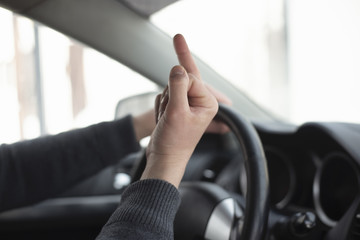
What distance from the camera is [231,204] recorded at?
0.81 metres

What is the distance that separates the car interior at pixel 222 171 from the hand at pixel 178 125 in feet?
0.52

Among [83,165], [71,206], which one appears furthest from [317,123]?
[71,206]

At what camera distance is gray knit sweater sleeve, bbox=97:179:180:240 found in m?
0.48

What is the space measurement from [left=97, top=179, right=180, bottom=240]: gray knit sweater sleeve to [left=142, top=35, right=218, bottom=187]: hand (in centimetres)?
2

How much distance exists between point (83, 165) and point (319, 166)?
1.73ft

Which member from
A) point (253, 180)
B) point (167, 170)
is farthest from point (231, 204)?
point (167, 170)

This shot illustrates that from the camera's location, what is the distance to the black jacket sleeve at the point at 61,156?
0.95m

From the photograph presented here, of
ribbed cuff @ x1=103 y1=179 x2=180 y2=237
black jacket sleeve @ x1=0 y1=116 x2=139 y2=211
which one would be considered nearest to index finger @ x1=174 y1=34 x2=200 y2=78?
ribbed cuff @ x1=103 y1=179 x2=180 y2=237

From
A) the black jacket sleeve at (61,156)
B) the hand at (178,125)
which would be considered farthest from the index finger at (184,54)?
the black jacket sleeve at (61,156)

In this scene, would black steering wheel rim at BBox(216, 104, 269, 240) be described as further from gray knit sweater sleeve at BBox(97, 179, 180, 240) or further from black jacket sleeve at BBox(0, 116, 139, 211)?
black jacket sleeve at BBox(0, 116, 139, 211)

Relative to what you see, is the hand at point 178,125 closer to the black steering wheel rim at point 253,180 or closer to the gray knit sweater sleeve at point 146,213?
the gray knit sweater sleeve at point 146,213

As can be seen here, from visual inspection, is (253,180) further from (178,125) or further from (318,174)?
(318,174)

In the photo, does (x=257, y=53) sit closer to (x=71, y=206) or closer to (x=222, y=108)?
(x=71, y=206)

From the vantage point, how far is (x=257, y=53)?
2.04 meters
